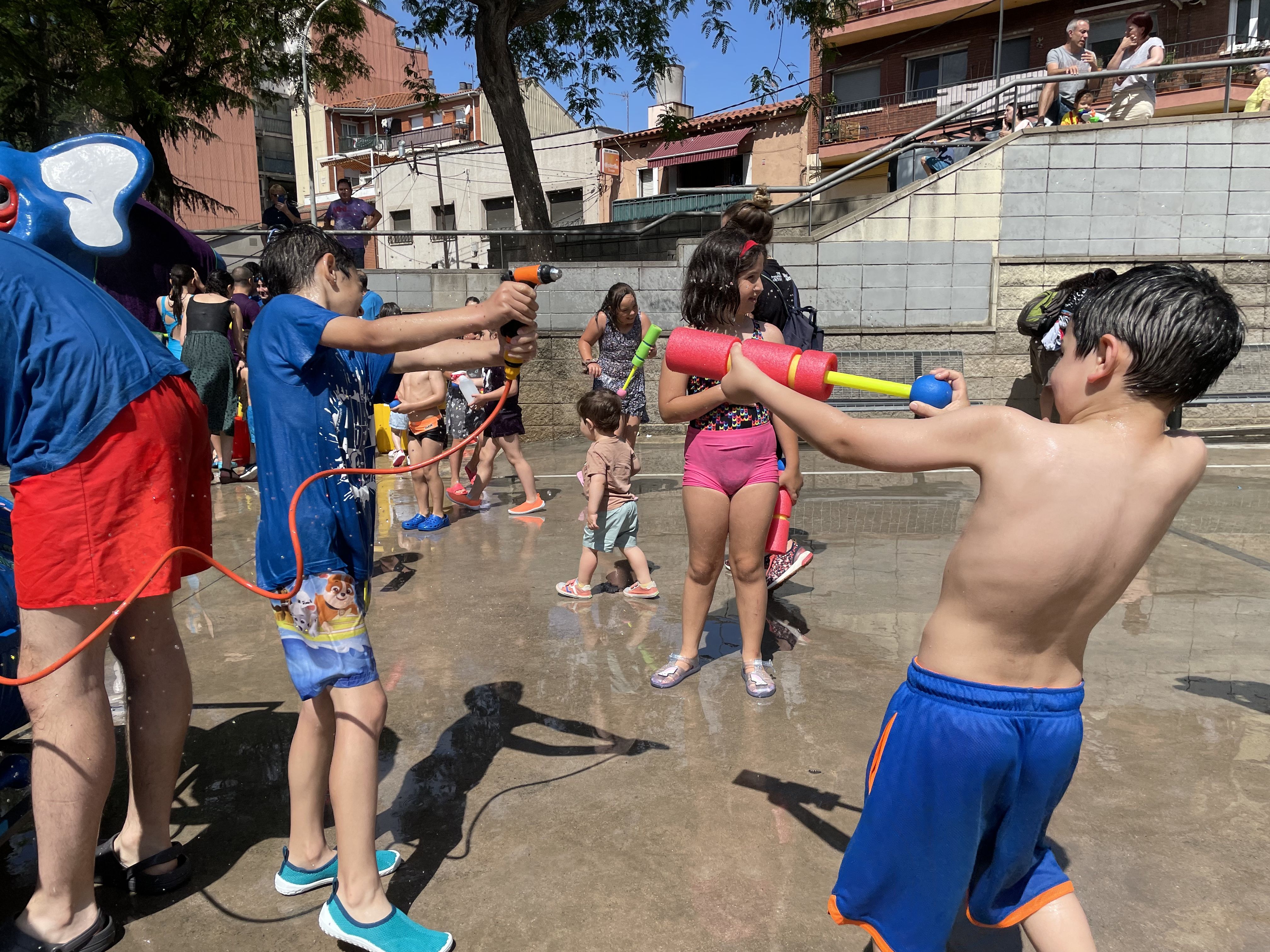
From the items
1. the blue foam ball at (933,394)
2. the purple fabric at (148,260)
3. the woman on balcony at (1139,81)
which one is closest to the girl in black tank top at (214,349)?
the purple fabric at (148,260)

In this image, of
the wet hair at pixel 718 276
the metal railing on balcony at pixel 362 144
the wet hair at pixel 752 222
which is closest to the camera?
the wet hair at pixel 718 276

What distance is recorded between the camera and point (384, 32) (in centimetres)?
4356

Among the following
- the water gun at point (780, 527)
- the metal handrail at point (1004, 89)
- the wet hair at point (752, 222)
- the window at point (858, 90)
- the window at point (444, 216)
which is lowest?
the water gun at point (780, 527)

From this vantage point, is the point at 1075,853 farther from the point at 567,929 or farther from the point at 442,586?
the point at 442,586

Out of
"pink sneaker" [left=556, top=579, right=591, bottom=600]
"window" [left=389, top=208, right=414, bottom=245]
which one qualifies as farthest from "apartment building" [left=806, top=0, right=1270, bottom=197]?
"window" [left=389, top=208, right=414, bottom=245]

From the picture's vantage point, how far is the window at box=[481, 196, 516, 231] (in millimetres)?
32906

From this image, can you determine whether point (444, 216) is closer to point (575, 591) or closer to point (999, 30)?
point (999, 30)

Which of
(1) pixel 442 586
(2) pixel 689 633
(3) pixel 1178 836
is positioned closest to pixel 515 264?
(1) pixel 442 586

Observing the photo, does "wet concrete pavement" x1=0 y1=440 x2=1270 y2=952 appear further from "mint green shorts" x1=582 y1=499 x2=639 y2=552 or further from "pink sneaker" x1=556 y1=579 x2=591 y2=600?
"mint green shorts" x1=582 y1=499 x2=639 y2=552

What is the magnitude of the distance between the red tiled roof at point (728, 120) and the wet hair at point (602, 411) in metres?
22.2

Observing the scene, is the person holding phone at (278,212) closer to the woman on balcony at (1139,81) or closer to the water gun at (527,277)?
the woman on balcony at (1139,81)

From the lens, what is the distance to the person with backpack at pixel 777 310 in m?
4.13

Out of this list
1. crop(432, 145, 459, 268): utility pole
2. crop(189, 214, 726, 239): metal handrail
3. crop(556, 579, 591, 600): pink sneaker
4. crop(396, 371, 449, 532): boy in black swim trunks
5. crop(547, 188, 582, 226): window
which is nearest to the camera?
crop(556, 579, 591, 600): pink sneaker

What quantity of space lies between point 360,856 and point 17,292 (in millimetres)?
1533
